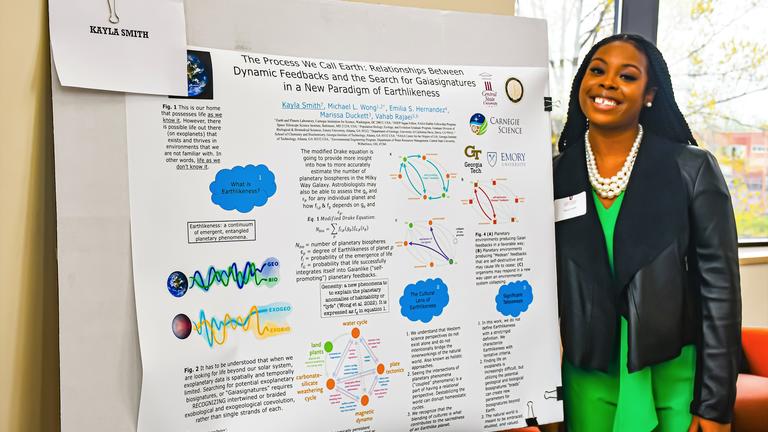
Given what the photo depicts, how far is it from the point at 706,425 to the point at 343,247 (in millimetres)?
907

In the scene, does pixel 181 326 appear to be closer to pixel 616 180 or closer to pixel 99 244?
pixel 99 244

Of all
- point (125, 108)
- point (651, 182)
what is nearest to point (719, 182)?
point (651, 182)

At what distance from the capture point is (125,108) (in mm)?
1154

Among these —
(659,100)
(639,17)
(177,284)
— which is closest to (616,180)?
(659,100)

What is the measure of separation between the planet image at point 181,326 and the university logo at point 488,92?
0.80 metres

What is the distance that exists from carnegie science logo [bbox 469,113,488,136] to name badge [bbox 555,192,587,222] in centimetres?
28

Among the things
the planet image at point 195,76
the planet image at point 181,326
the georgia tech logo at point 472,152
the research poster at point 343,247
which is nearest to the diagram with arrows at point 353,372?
the research poster at point 343,247

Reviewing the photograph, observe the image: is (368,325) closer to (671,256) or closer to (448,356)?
(448,356)

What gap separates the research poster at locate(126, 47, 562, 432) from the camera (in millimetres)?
1184

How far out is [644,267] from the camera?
1396 millimetres

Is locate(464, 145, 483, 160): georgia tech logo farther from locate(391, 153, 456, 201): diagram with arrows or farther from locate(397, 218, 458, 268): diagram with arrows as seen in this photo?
locate(397, 218, 458, 268): diagram with arrows

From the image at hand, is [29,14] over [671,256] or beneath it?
over

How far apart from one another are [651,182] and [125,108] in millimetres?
1137

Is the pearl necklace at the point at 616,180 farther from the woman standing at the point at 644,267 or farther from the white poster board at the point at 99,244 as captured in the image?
the white poster board at the point at 99,244
